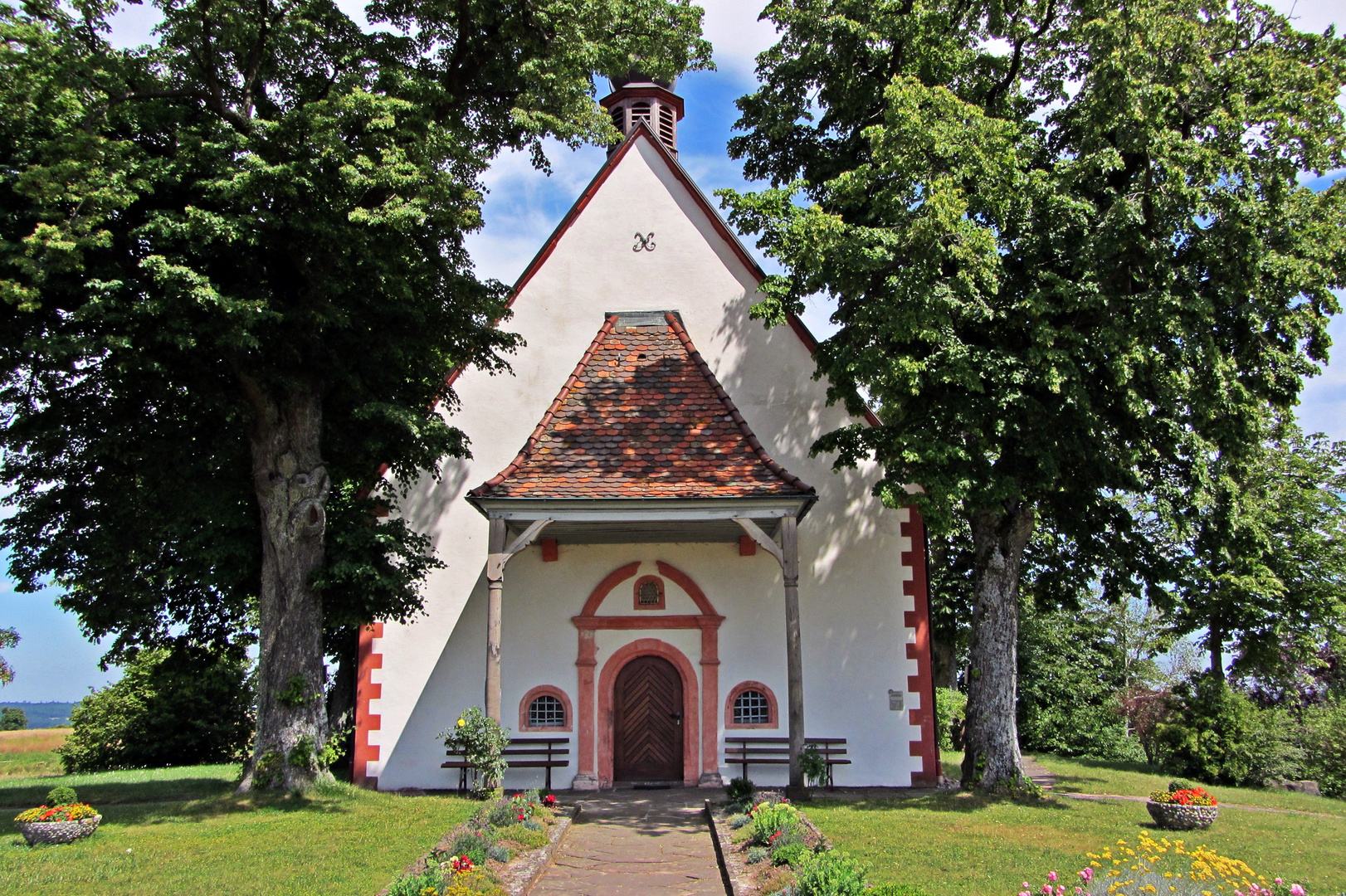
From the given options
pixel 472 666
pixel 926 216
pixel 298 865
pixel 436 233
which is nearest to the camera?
pixel 298 865

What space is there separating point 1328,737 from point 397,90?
19933mm

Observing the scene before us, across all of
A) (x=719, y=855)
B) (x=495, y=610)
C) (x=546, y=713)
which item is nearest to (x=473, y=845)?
(x=719, y=855)

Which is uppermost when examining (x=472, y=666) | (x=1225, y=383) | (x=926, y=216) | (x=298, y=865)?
(x=926, y=216)

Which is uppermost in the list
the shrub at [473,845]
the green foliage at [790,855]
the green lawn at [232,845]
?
the shrub at [473,845]

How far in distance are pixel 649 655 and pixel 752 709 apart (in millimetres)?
1840

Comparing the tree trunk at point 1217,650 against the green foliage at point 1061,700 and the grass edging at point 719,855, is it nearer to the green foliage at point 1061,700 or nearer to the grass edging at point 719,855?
the green foliage at point 1061,700

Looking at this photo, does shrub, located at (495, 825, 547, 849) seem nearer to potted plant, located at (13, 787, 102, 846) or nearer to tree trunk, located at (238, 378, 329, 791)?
tree trunk, located at (238, 378, 329, 791)

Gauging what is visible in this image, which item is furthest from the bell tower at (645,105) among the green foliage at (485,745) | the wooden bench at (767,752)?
the green foliage at (485,745)

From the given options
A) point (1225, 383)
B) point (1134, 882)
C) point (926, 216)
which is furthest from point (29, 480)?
point (1225, 383)

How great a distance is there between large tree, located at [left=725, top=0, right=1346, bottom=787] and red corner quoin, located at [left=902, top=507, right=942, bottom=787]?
884 mm

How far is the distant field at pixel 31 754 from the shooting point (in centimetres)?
2059

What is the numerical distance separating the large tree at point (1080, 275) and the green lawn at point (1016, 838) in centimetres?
145

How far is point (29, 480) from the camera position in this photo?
1330cm

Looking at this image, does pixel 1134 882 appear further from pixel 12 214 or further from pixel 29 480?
pixel 29 480
